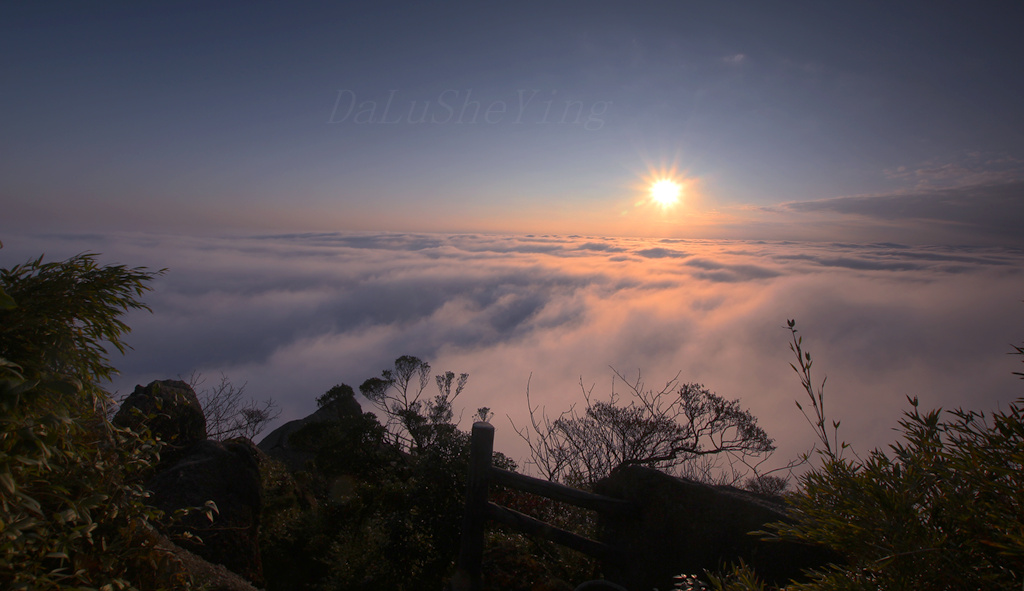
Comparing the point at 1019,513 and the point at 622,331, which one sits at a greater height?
the point at 1019,513

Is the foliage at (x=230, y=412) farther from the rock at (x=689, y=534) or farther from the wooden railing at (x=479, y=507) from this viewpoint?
the rock at (x=689, y=534)

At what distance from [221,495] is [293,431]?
37.6 ft

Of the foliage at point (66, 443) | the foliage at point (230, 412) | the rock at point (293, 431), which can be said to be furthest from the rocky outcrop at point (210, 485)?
the foliage at point (230, 412)

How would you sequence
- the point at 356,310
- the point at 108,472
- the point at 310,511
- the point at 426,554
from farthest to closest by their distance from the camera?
the point at 356,310 → the point at 310,511 → the point at 426,554 → the point at 108,472

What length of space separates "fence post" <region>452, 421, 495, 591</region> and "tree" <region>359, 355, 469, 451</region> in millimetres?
5159

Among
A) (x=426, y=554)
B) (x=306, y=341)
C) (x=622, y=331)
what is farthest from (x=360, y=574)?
(x=306, y=341)

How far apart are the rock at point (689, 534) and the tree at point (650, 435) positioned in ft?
16.5

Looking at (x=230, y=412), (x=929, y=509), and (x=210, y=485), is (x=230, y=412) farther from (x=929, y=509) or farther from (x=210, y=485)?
(x=929, y=509)

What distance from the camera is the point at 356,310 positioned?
494 ft

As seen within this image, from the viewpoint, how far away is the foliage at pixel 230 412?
733 inches

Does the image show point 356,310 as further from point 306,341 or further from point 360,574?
point 360,574

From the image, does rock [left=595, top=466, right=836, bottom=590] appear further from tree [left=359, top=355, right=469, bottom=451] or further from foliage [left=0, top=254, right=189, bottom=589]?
tree [left=359, top=355, right=469, bottom=451]

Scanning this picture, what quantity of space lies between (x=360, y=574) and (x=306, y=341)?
13617cm

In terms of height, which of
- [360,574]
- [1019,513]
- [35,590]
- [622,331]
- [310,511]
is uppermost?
[1019,513]
